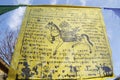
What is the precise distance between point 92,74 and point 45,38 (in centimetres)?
86

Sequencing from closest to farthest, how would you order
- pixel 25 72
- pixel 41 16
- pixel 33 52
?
pixel 25 72
pixel 33 52
pixel 41 16

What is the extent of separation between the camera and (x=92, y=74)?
371 cm

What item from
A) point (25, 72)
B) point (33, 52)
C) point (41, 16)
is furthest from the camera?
point (41, 16)

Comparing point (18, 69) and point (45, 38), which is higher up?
point (45, 38)

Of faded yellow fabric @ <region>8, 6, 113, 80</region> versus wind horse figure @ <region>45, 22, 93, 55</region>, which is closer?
faded yellow fabric @ <region>8, 6, 113, 80</region>

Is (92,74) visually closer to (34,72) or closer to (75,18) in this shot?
(34,72)

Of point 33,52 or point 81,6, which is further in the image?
point 81,6

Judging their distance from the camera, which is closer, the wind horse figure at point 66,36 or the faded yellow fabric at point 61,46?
the faded yellow fabric at point 61,46

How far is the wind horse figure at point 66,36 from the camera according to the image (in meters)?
4.02

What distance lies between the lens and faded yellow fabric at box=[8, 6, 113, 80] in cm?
367

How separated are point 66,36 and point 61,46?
0.24m

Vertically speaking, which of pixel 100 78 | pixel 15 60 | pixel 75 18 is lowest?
pixel 100 78

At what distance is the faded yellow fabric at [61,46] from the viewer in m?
3.67

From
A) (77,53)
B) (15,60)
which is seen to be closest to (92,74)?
(77,53)
